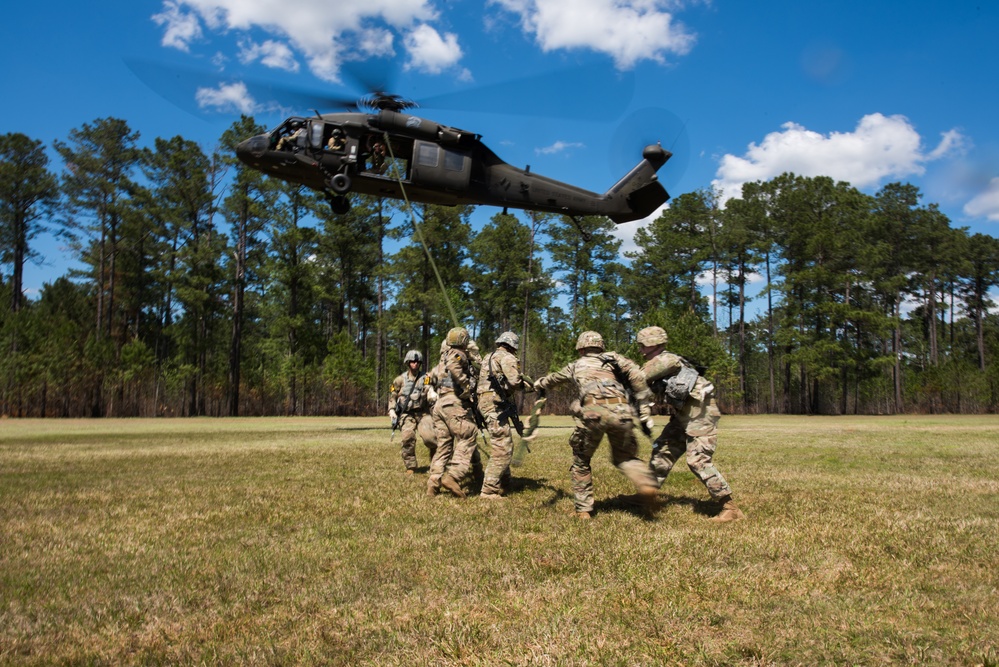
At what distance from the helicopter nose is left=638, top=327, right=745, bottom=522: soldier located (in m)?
→ 10.1

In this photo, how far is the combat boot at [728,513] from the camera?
688 cm

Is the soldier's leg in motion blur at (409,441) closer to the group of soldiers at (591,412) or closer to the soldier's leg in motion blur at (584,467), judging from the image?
the group of soldiers at (591,412)

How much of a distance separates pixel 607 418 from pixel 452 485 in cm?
244

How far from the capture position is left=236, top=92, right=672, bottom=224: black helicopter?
13.5m

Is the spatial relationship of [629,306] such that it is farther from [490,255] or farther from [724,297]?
[490,255]

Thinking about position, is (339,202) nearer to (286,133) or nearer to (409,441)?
(286,133)

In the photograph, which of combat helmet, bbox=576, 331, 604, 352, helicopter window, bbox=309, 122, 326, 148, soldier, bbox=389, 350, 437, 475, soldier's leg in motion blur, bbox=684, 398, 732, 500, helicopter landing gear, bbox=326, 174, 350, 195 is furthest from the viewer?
helicopter window, bbox=309, 122, 326, 148

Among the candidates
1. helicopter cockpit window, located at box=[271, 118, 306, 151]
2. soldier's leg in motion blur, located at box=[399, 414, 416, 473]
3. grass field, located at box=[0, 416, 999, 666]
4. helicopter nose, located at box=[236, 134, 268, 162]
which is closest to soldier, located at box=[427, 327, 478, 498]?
grass field, located at box=[0, 416, 999, 666]

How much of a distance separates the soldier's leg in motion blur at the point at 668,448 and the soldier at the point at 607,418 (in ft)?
2.16

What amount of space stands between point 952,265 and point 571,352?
45.1m

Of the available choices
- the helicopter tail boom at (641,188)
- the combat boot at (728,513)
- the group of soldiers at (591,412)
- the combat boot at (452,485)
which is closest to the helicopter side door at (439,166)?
the helicopter tail boom at (641,188)

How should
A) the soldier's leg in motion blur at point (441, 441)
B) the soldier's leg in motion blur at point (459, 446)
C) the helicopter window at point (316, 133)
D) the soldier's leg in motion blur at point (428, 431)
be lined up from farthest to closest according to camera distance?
the helicopter window at point (316, 133)
the soldier's leg in motion blur at point (428, 431)
the soldier's leg in motion blur at point (441, 441)
the soldier's leg in motion blur at point (459, 446)

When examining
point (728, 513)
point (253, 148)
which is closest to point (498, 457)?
point (728, 513)

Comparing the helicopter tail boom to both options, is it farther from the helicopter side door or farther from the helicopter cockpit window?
the helicopter cockpit window
